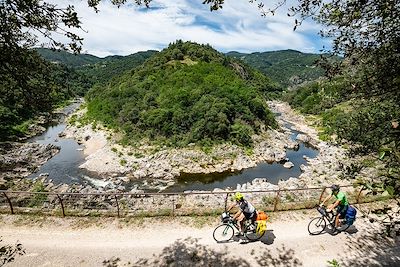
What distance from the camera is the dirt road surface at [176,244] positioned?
9719mm

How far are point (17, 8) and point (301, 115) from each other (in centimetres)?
7859

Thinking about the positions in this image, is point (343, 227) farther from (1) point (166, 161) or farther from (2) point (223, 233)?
(1) point (166, 161)

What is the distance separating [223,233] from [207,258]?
1224 millimetres

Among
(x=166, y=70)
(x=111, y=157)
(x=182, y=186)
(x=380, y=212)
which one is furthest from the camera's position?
(x=166, y=70)

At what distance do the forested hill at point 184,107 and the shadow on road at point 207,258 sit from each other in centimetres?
3296

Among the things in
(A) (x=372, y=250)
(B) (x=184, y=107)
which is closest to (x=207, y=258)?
(A) (x=372, y=250)

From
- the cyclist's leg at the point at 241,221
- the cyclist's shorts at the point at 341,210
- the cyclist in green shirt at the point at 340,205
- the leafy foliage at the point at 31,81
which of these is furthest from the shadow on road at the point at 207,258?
the leafy foliage at the point at 31,81

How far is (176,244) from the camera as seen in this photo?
1052 centimetres

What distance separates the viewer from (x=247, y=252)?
10.0 m

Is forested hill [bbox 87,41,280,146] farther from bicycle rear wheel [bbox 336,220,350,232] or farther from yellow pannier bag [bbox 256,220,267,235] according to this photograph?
yellow pannier bag [bbox 256,220,267,235]

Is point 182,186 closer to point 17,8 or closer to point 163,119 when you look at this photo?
point 163,119

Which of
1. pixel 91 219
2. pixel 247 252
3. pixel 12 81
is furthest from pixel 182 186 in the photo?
pixel 12 81

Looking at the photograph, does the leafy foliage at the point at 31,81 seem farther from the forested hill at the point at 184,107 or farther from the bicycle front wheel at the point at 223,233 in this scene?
the forested hill at the point at 184,107

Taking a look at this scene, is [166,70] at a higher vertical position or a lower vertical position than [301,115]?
higher
